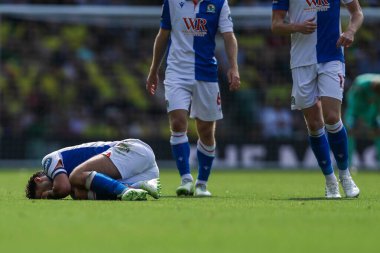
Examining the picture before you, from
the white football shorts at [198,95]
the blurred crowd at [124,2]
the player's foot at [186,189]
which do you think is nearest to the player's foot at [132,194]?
the player's foot at [186,189]

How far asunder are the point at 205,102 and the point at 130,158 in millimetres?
1475

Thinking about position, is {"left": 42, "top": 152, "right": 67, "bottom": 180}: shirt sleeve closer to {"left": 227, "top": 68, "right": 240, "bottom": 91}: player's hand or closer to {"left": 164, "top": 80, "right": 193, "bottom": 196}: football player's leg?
{"left": 164, "top": 80, "right": 193, "bottom": 196}: football player's leg

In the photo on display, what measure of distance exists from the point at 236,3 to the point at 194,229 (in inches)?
607

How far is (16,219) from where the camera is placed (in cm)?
643

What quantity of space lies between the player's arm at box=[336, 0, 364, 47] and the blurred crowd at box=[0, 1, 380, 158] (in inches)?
414

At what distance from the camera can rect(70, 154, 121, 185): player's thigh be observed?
26.6ft

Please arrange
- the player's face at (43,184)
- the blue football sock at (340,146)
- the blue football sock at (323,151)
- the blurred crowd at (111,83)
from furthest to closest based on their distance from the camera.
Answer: the blurred crowd at (111,83) < the blue football sock at (323,151) < the blue football sock at (340,146) < the player's face at (43,184)

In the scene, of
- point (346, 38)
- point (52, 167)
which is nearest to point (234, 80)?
point (346, 38)

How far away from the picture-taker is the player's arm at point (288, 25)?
8.59 meters

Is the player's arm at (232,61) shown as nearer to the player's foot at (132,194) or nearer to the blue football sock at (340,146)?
the blue football sock at (340,146)

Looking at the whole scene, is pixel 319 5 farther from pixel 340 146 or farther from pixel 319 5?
pixel 340 146

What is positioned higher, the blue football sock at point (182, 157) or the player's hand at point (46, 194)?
the player's hand at point (46, 194)

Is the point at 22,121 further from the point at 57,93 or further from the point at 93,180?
the point at 93,180

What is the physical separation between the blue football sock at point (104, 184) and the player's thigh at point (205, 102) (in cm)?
180
